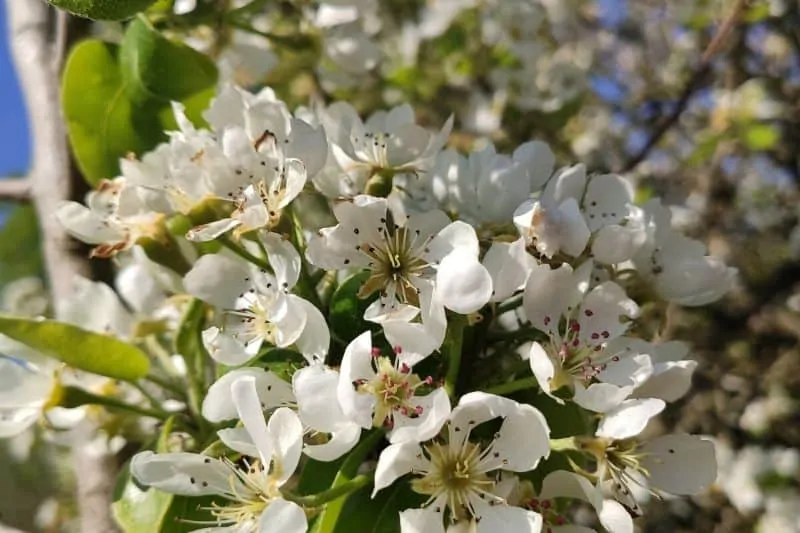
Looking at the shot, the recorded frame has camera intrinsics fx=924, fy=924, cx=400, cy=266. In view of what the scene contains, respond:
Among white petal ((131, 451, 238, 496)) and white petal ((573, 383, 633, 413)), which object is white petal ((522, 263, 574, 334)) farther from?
white petal ((131, 451, 238, 496))

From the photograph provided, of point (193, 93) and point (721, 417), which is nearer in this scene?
point (193, 93)

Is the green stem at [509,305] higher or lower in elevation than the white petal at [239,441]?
lower

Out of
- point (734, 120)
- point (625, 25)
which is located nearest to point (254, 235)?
point (734, 120)

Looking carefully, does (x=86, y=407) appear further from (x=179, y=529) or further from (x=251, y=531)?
(x=251, y=531)

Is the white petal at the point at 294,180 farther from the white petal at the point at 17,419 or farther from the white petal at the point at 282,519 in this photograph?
the white petal at the point at 17,419

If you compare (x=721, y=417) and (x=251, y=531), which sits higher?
(x=251, y=531)

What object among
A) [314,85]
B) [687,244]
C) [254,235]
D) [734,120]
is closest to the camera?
[254,235]

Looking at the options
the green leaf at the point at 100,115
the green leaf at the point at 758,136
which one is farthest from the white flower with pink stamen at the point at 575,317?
the green leaf at the point at 758,136

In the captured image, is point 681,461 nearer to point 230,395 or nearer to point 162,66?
point 230,395
